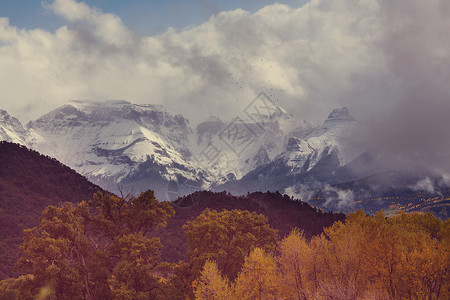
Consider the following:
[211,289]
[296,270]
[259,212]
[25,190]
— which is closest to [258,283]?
[211,289]

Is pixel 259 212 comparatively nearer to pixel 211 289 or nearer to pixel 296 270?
pixel 296 270

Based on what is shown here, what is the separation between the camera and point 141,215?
59750 mm

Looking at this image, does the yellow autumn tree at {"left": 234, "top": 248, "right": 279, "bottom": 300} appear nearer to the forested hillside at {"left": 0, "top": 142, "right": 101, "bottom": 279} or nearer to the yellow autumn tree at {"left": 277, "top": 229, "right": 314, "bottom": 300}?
the yellow autumn tree at {"left": 277, "top": 229, "right": 314, "bottom": 300}

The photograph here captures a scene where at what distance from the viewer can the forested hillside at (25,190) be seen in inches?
3915

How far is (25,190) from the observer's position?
129750 mm

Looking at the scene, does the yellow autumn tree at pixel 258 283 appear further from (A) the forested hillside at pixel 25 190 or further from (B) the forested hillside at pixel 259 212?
(B) the forested hillside at pixel 259 212

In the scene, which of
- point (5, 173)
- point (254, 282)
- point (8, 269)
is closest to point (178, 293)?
point (254, 282)

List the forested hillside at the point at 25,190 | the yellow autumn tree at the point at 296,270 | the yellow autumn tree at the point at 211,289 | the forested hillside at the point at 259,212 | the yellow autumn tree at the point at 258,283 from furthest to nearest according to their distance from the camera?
1. the forested hillside at the point at 259,212
2. the forested hillside at the point at 25,190
3. the yellow autumn tree at the point at 296,270
4. the yellow autumn tree at the point at 258,283
5. the yellow autumn tree at the point at 211,289

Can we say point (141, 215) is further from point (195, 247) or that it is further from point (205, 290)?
point (205, 290)

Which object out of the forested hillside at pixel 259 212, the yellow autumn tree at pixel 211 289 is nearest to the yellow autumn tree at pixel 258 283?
the yellow autumn tree at pixel 211 289

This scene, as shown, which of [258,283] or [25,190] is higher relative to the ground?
[25,190]

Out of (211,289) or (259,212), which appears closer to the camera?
(211,289)

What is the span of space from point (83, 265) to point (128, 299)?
885 cm

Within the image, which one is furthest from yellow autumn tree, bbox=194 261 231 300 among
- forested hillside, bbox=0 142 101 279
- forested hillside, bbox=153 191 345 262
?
forested hillside, bbox=153 191 345 262
